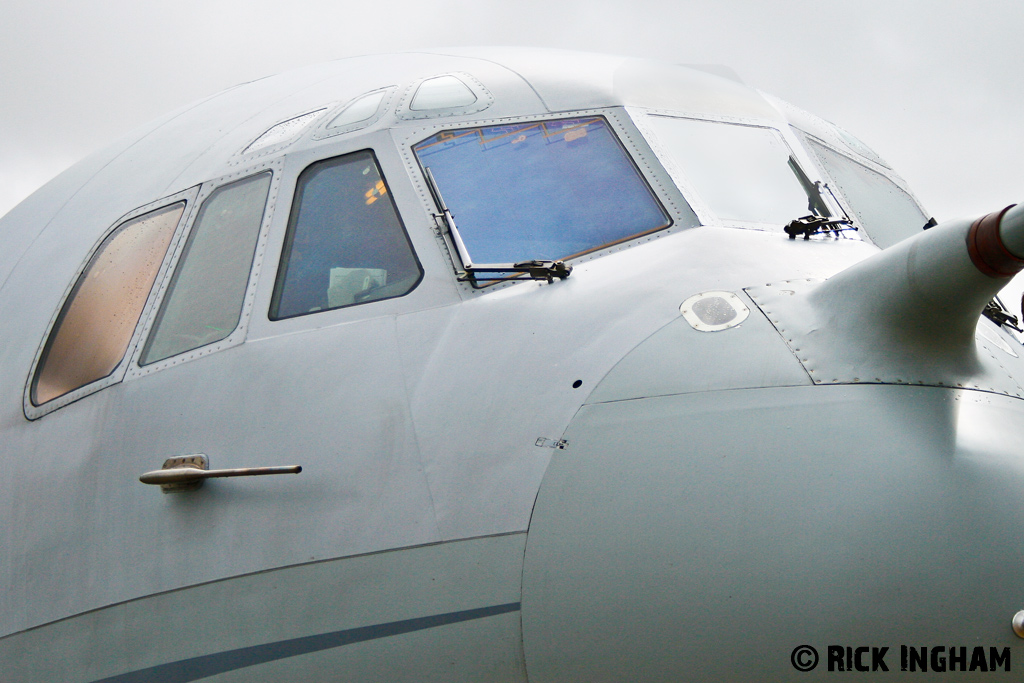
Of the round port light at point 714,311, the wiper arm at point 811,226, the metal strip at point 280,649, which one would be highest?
the wiper arm at point 811,226

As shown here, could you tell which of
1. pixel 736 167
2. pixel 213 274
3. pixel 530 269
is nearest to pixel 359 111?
pixel 213 274

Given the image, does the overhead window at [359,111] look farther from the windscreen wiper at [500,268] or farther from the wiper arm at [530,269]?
the wiper arm at [530,269]

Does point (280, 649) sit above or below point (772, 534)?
below

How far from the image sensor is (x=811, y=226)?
4.80 meters

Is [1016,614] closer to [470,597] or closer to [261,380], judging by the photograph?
[470,597]

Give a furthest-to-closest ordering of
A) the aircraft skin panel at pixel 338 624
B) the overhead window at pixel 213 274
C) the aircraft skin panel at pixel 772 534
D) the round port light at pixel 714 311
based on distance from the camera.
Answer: the overhead window at pixel 213 274, the round port light at pixel 714 311, the aircraft skin panel at pixel 338 624, the aircraft skin panel at pixel 772 534

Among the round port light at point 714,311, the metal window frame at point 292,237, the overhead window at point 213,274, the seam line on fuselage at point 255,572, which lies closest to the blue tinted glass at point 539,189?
the metal window frame at point 292,237

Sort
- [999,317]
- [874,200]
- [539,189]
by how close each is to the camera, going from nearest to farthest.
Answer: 1. [999,317]
2. [539,189]
3. [874,200]

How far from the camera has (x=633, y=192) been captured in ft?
16.4

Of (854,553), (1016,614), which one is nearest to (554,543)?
(854,553)

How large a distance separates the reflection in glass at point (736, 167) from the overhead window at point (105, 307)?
292 cm

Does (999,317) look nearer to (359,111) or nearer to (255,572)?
(359,111)

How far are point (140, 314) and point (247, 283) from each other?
732 millimetres

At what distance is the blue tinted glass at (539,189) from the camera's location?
15.8ft
